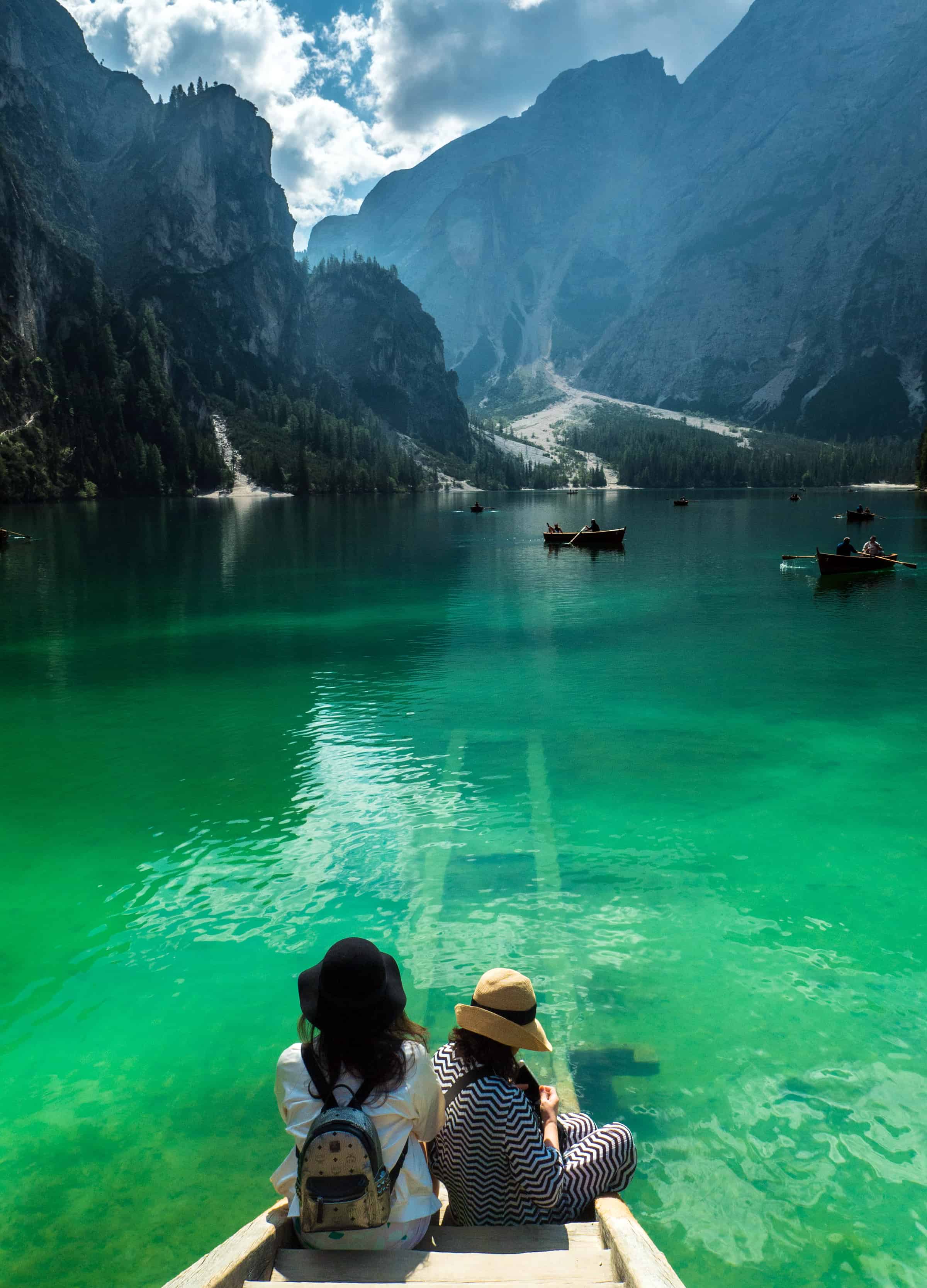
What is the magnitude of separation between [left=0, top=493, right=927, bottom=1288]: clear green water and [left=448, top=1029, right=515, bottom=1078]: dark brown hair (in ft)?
9.66

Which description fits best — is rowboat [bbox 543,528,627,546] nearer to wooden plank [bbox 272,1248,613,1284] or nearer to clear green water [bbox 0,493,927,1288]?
clear green water [bbox 0,493,927,1288]

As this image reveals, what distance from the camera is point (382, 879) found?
43.9 ft

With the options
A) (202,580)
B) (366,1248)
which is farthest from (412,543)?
(366,1248)

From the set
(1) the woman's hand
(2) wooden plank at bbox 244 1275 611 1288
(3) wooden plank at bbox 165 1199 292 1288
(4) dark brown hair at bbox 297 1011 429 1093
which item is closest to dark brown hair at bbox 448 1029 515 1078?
(1) the woman's hand

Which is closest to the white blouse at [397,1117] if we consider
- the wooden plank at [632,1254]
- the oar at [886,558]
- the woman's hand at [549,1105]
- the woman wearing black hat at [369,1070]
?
the woman wearing black hat at [369,1070]

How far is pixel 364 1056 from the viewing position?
15.2 ft

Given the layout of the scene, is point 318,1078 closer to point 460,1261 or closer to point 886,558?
point 460,1261

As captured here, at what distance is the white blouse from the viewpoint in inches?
182

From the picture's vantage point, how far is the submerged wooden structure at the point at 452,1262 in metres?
4.20

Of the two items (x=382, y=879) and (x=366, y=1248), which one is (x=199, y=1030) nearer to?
(x=382, y=879)

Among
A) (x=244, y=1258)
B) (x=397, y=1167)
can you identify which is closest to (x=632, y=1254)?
(x=397, y=1167)

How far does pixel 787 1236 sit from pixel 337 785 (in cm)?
1182

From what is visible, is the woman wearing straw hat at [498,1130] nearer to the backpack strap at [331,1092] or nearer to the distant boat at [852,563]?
the backpack strap at [331,1092]

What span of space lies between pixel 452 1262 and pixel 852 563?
5185 cm
